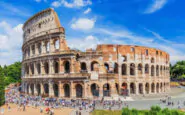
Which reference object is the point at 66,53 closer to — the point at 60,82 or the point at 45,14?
the point at 60,82

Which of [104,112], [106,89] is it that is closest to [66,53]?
[106,89]

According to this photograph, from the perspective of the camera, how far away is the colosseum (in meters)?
36.0

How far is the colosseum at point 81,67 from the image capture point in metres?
36.0

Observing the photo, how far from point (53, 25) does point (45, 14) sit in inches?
182

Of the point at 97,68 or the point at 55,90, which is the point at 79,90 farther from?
the point at 55,90

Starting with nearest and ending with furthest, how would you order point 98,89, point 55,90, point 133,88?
point 98,89, point 55,90, point 133,88

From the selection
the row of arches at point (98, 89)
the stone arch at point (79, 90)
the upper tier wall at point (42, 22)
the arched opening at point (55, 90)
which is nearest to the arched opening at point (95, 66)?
the row of arches at point (98, 89)

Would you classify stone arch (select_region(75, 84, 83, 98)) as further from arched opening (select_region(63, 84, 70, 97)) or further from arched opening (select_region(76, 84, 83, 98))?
arched opening (select_region(63, 84, 70, 97))

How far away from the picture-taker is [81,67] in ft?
135

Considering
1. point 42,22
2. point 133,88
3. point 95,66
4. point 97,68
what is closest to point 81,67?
point 95,66

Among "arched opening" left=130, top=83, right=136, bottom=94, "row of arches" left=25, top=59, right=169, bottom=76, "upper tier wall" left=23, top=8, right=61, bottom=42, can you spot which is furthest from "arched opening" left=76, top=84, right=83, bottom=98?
"upper tier wall" left=23, top=8, right=61, bottom=42

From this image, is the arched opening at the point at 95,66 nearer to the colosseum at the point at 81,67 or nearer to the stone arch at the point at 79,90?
the colosseum at the point at 81,67

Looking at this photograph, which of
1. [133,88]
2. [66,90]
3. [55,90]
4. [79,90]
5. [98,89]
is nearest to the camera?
[98,89]

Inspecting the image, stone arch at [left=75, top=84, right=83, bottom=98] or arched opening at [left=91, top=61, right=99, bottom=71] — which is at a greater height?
arched opening at [left=91, top=61, right=99, bottom=71]
